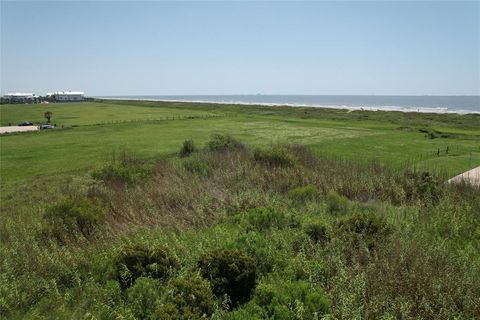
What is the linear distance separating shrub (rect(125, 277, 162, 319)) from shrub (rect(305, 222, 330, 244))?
3511 millimetres

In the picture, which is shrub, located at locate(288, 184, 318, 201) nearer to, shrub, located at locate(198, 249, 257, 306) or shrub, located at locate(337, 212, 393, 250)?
shrub, located at locate(337, 212, 393, 250)

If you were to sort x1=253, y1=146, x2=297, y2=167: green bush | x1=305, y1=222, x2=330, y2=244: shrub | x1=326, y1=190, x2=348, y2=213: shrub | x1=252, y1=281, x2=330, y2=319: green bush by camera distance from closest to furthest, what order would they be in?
x1=252, y1=281, x2=330, y2=319: green bush → x1=305, y1=222, x2=330, y2=244: shrub → x1=326, y1=190, x2=348, y2=213: shrub → x1=253, y1=146, x2=297, y2=167: green bush

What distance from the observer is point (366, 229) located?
26.4 feet

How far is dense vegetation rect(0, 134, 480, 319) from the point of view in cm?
561

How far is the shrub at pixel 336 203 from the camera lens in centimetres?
1058

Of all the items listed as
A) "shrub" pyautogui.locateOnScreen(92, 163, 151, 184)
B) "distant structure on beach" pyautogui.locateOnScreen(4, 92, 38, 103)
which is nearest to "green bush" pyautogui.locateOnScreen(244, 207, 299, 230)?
"shrub" pyautogui.locateOnScreen(92, 163, 151, 184)

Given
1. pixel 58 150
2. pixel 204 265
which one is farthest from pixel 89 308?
pixel 58 150

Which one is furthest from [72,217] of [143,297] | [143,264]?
[143,297]

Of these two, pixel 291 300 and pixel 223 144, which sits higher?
pixel 223 144

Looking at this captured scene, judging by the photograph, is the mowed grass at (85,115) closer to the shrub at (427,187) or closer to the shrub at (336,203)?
the shrub at (336,203)

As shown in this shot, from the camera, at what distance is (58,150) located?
26.9 metres

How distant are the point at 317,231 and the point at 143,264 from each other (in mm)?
3628

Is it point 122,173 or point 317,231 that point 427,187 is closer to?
point 317,231

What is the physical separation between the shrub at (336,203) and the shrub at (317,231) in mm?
2311
